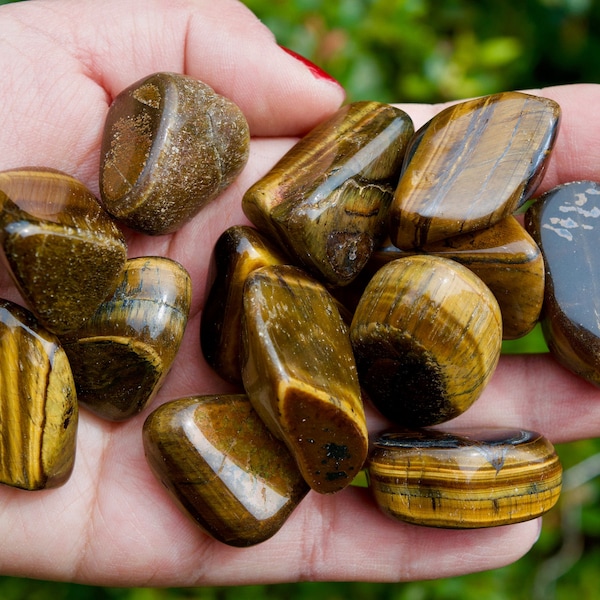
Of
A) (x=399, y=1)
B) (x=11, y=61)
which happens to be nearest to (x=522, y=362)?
(x=399, y=1)

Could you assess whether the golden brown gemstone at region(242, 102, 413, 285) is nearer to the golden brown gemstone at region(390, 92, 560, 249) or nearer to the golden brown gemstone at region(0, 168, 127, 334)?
the golden brown gemstone at region(390, 92, 560, 249)

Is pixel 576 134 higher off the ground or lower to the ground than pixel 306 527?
higher

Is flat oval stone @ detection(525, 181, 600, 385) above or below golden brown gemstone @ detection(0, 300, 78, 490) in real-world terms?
above

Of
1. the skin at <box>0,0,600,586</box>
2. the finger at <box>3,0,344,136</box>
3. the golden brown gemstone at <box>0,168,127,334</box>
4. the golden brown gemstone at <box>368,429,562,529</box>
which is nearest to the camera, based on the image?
the golden brown gemstone at <box>0,168,127,334</box>

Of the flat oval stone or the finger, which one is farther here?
the finger

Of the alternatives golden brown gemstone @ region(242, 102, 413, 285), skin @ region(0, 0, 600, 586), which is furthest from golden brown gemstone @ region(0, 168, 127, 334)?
golden brown gemstone @ region(242, 102, 413, 285)

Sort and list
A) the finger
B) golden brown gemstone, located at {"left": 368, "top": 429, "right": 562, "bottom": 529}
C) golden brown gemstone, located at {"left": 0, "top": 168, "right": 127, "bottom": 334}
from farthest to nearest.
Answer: the finger
golden brown gemstone, located at {"left": 368, "top": 429, "right": 562, "bottom": 529}
golden brown gemstone, located at {"left": 0, "top": 168, "right": 127, "bottom": 334}

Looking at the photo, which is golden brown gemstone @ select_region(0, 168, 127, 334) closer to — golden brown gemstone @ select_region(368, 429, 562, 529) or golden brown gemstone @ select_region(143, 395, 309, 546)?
golden brown gemstone @ select_region(143, 395, 309, 546)

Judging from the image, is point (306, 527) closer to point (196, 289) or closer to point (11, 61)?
point (196, 289)
